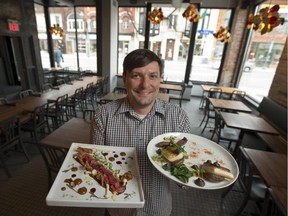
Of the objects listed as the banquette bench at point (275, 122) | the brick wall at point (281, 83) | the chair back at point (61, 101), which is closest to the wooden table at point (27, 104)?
the chair back at point (61, 101)

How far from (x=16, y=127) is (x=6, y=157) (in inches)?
27.6

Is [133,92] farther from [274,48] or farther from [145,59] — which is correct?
[274,48]

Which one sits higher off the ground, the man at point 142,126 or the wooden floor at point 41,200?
the man at point 142,126

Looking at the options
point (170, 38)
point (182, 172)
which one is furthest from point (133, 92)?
point (170, 38)

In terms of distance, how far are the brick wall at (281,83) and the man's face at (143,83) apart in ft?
11.8

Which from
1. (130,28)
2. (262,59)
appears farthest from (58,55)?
(262,59)

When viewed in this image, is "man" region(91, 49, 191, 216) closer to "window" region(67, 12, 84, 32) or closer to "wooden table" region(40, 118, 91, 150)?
"wooden table" region(40, 118, 91, 150)

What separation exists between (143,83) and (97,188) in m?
0.58

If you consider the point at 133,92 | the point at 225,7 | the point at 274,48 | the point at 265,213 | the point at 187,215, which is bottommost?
the point at 187,215

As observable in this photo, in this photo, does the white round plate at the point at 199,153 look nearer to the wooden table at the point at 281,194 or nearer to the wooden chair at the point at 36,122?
the wooden table at the point at 281,194

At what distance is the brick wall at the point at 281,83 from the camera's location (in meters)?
3.39

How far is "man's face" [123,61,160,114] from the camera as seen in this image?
0.95 metres

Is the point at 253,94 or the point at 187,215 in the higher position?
the point at 253,94

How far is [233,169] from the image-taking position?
2.90 feet
